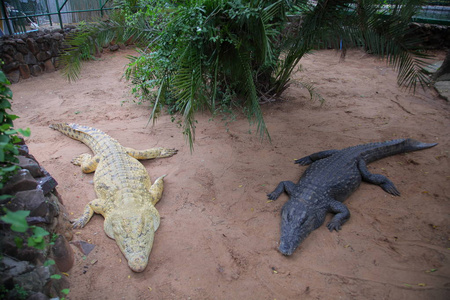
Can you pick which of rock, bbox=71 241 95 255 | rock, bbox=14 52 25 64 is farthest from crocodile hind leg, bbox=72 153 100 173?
rock, bbox=14 52 25 64

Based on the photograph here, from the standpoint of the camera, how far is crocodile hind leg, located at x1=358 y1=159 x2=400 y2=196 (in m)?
3.84

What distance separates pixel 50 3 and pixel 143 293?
1022 centimetres

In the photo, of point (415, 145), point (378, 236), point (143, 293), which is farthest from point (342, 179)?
point (143, 293)

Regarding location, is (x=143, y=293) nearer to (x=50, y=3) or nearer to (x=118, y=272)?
(x=118, y=272)

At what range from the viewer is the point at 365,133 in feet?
17.4

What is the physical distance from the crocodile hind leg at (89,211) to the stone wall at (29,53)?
5752 mm

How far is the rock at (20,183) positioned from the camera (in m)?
2.31

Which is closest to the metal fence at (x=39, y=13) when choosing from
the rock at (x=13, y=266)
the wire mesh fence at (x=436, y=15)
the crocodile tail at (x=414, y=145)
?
the rock at (x=13, y=266)

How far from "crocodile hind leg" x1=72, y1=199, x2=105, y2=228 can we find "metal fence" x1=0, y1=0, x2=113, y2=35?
19.1 feet

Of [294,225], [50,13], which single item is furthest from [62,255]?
[50,13]

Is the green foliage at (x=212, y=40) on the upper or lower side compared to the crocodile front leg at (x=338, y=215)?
upper

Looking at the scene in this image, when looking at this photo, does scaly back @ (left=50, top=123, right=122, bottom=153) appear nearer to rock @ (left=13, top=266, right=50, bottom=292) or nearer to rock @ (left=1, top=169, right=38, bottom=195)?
rock @ (left=1, top=169, right=38, bottom=195)

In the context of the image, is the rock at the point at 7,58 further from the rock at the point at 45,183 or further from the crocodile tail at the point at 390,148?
the crocodile tail at the point at 390,148

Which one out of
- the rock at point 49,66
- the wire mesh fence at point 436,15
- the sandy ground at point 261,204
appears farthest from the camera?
the wire mesh fence at point 436,15
